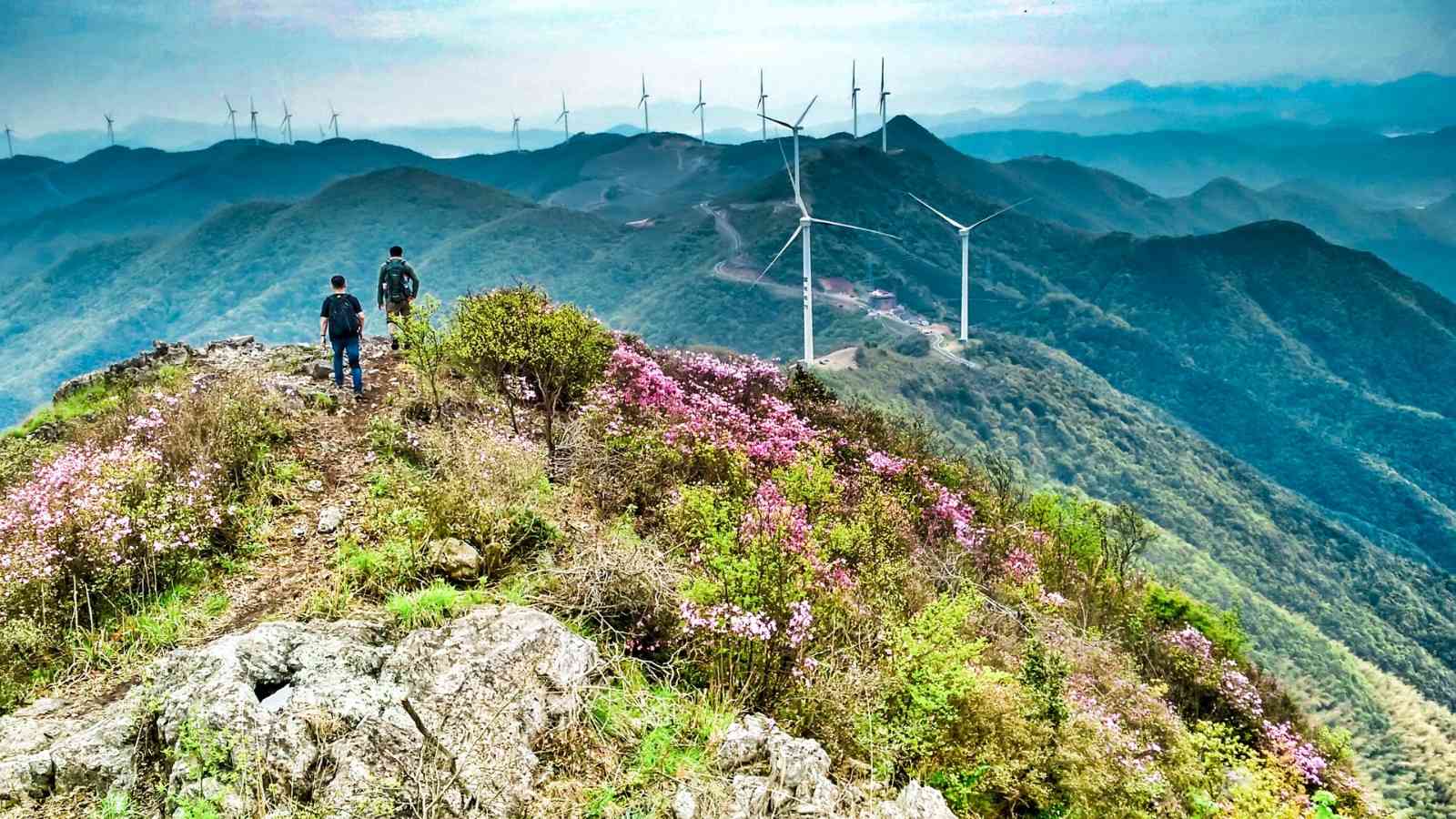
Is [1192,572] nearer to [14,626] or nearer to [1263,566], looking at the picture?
[1263,566]

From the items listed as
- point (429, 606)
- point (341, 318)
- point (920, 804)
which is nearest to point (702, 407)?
point (341, 318)

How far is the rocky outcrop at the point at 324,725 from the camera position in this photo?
534cm

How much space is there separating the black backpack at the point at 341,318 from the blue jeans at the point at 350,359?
0.12m

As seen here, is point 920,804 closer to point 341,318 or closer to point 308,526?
point 308,526

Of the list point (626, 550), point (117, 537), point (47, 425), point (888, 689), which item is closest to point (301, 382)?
point (47, 425)

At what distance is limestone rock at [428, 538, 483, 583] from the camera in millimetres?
8289

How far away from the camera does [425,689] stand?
6.25 m

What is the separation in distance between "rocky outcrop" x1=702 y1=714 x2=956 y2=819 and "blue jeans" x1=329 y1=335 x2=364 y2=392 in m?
10.8

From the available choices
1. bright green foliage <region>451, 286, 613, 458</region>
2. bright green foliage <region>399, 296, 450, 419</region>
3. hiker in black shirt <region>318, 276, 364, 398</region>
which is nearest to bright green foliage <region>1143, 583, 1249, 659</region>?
bright green foliage <region>451, 286, 613, 458</region>

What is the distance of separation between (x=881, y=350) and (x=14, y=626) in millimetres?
113849

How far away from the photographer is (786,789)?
5828 millimetres

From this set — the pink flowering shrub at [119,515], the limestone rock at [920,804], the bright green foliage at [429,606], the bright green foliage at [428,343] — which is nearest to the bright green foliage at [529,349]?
the bright green foliage at [428,343]

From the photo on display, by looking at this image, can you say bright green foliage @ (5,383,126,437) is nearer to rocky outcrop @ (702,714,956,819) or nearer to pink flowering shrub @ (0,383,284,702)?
pink flowering shrub @ (0,383,284,702)

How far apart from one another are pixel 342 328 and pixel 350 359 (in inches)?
24.8
